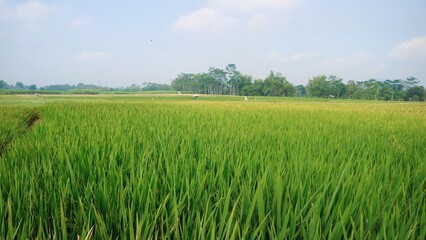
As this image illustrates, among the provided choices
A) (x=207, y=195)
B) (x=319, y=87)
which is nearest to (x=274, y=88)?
(x=319, y=87)

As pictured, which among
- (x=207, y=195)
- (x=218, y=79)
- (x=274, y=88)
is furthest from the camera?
→ (x=218, y=79)

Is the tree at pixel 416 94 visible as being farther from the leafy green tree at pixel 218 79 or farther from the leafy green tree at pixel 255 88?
the leafy green tree at pixel 218 79

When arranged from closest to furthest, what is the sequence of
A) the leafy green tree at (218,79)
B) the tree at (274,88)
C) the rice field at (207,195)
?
the rice field at (207,195), the tree at (274,88), the leafy green tree at (218,79)

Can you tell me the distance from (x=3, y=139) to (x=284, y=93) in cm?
8624

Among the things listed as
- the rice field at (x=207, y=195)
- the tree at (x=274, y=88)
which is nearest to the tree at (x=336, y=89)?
the tree at (x=274, y=88)

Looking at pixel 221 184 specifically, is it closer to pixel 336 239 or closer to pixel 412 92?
pixel 336 239

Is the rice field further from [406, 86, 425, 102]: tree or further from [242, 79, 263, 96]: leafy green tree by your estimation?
[406, 86, 425, 102]: tree

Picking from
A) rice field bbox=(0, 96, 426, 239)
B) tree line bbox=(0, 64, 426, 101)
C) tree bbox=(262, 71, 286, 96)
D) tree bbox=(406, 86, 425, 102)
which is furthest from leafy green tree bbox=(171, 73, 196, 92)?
rice field bbox=(0, 96, 426, 239)

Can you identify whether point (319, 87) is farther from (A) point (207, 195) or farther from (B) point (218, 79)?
(A) point (207, 195)

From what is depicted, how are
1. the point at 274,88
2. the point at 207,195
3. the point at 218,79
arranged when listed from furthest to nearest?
the point at 218,79
the point at 274,88
the point at 207,195

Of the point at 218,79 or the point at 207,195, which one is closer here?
the point at 207,195

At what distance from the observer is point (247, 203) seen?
1016 mm

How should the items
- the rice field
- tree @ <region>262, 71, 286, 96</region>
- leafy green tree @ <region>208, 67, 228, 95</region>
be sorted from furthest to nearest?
leafy green tree @ <region>208, 67, 228, 95</region> < tree @ <region>262, 71, 286, 96</region> < the rice field

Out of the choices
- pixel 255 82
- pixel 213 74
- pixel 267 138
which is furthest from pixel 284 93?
pixel 267 138
